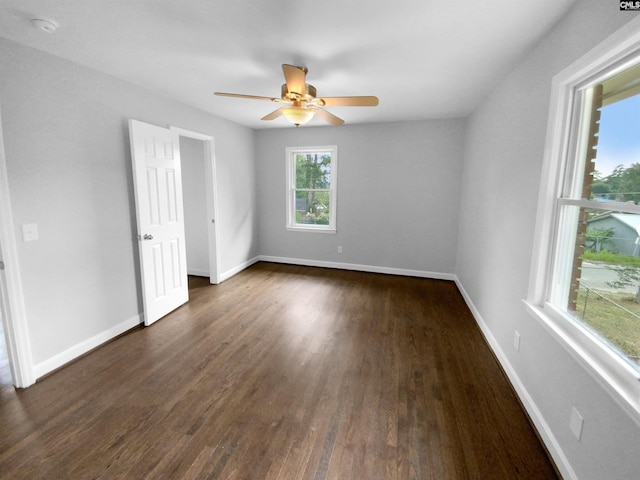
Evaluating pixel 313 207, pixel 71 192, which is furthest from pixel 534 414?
pixel 313 207

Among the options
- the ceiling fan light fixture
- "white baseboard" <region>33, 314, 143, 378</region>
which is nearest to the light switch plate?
"white baseboard" <region>33, 314, 143, 378</region>

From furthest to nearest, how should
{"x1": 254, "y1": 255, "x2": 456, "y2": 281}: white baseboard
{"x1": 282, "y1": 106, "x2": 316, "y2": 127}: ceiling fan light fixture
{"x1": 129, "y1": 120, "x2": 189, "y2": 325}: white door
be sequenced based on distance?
{"x1": 254, "y1": 255, "x2": 456, "y2": 281}: white baseboard, {"x1": 129, "y1": 120, "x2": 189, "y2": 325}: white door, {"x1": 282, "y1": 106, "x2": 316, "y2": 127}: ceiling fan light fixture

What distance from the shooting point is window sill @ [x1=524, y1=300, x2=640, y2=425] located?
1132mm

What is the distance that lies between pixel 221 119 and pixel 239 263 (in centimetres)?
233

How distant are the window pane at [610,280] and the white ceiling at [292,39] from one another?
1.26 metres

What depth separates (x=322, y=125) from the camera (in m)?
4.80

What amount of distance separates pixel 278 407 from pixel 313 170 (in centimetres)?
397

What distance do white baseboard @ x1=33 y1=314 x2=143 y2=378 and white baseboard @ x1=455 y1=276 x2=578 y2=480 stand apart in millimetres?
3501

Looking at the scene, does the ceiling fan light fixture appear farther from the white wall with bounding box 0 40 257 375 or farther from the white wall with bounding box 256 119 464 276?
the white wall with bounding box 256 119 464 276

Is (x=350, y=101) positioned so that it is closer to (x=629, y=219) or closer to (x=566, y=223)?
(x=566, y=223)

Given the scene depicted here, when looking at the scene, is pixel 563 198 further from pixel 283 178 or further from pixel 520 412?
pixel 283 178

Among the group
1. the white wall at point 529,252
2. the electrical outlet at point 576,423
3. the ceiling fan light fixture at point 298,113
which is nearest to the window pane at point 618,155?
the white wall at point 529,252

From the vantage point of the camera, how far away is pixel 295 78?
7.00ft

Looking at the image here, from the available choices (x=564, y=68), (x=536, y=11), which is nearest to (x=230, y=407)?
(x=564, y=68)
